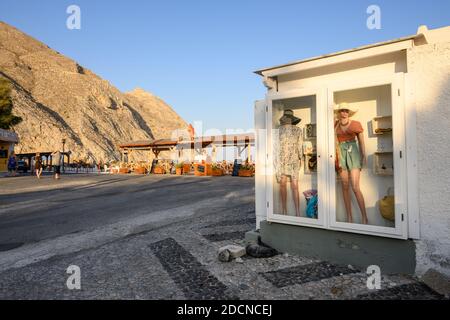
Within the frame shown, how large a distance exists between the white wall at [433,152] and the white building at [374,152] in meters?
0.01

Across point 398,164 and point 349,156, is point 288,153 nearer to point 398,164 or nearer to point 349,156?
point 349,156

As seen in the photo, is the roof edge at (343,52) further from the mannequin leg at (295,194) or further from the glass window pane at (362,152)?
the mannequin leg at (295,194)

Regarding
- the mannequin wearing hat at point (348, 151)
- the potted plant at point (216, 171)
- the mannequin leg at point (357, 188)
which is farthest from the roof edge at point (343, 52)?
the potted plant at point (216, 171)

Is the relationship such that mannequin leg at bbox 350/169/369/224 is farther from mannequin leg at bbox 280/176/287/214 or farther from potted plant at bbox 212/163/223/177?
potted plant at bbox 212/163/223/177

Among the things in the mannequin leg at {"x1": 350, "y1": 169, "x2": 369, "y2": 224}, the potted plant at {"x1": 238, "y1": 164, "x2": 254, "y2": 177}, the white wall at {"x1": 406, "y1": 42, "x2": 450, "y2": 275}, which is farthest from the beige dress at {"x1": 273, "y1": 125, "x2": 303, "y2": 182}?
the potted plant at {"x1": 238, "y1": 164, "x2": 254, "y2": 177}

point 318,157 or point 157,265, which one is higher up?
point 318,157

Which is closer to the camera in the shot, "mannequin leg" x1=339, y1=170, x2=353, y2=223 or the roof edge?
the roof edge

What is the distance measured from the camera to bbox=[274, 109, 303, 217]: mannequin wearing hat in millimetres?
5148

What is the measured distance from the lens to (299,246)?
4723 mm

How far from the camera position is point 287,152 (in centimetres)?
516

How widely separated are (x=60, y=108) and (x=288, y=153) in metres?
78.2

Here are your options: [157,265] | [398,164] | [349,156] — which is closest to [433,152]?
[398,164]

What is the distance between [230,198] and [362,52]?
8.14m

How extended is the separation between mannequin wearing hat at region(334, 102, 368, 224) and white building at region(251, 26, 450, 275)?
0.08 metres
